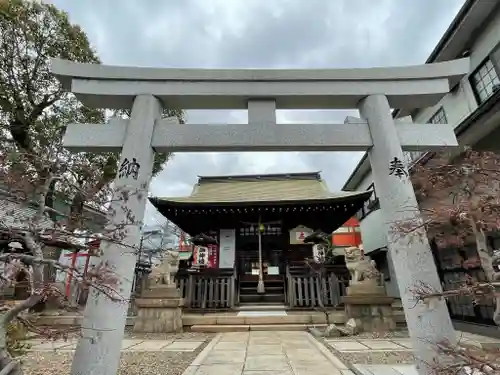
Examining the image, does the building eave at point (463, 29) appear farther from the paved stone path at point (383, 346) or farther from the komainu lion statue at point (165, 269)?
the komainu lion statue at point (165, 269)

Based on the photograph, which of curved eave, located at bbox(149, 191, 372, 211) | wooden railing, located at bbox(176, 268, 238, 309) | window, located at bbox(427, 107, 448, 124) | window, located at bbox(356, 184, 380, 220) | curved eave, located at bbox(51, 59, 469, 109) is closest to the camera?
curved eave, located at bbox(51, 59, 469, 109)

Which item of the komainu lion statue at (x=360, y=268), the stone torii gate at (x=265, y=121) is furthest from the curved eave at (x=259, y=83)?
the komainu lion statue at (x=360, y=268)

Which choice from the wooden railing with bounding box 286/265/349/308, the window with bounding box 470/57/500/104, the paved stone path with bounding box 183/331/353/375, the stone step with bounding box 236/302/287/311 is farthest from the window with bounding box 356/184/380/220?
the paved stone path with bounding box 183/331/353/375

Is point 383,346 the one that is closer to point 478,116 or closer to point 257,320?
point 257,320

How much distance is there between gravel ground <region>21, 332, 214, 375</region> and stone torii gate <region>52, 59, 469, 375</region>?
189cm

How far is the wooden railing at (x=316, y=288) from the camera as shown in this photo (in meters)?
8.84

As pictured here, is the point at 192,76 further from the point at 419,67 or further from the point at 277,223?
the point at 277,223

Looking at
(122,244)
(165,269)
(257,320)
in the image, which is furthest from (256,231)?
(122,244)

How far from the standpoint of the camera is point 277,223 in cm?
1222

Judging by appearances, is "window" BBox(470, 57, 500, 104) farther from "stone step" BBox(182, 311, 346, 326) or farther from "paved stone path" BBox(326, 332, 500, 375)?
"stone step" BBox(182, 311, 346, 326)

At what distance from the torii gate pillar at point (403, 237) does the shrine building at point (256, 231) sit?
6353 millimetres

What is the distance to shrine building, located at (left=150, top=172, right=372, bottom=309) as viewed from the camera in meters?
9.72

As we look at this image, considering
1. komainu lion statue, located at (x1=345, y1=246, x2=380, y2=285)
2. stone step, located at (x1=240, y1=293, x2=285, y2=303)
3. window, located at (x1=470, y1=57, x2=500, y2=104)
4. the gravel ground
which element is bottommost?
the gravel ground

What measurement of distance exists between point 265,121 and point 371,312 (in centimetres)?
615
